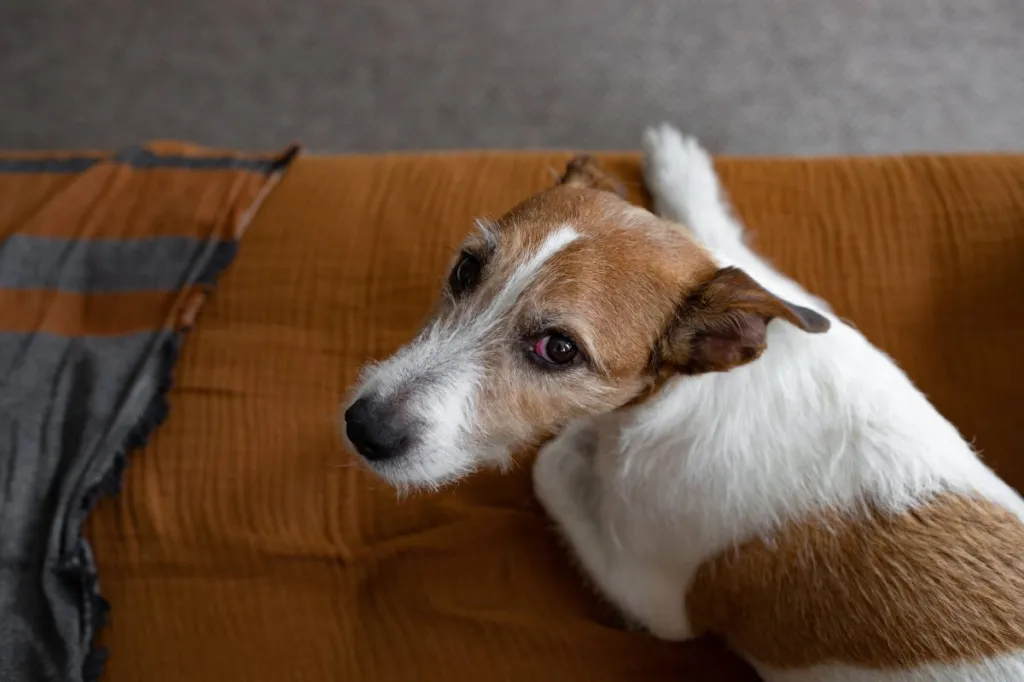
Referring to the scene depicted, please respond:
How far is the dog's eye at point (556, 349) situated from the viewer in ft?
5.65

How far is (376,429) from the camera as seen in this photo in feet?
5.49

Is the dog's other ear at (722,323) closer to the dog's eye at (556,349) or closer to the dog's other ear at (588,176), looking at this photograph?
the dog's eye at (556,349)

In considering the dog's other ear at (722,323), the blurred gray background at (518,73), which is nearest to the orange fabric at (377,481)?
the dog's other ear at (722,323)

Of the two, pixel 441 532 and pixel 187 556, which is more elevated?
pixel 441 532

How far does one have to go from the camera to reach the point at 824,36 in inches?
152

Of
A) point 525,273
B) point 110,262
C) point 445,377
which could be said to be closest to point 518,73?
point 110,262

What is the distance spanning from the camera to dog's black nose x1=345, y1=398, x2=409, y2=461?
5.49ft

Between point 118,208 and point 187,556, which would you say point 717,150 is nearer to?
point 118,208

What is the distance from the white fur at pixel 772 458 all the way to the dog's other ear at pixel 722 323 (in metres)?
0.11

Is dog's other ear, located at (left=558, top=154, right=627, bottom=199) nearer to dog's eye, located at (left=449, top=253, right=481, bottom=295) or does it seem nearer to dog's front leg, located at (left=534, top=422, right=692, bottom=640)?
dog's eye, located at (left=449, top=253, right=481, bottom=295)

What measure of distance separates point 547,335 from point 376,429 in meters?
0.40

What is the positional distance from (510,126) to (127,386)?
6.79 ft

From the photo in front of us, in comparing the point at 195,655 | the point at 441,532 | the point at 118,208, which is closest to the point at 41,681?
the point at 195,655

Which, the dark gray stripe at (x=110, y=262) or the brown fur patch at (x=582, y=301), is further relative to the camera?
the dark gray stripe at (x=110, y=262)
